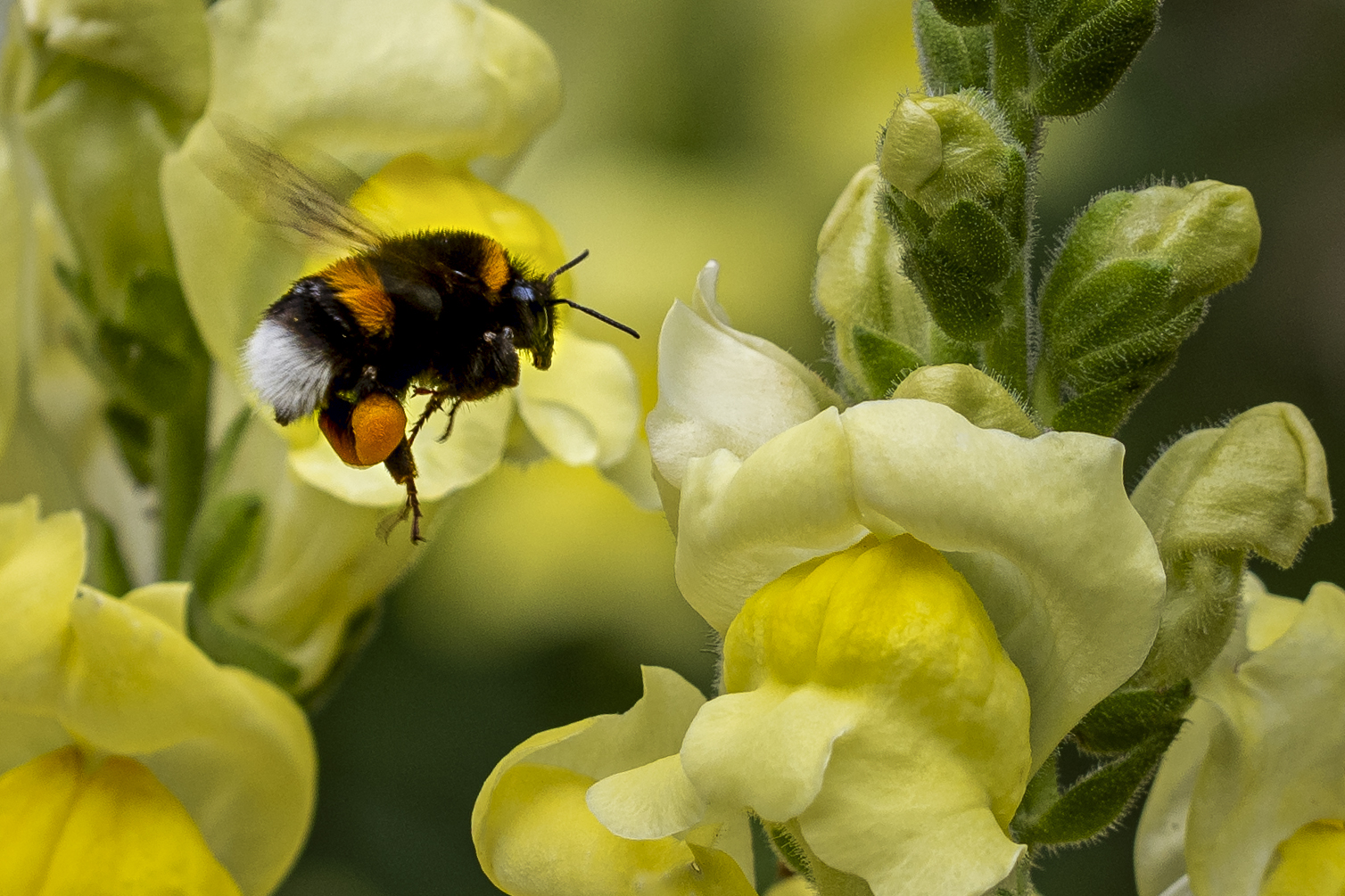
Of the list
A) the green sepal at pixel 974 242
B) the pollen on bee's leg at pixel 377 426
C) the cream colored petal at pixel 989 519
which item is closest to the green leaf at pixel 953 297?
the green sepal at pixel 974 242

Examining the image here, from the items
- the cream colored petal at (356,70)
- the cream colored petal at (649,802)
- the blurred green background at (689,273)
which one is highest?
the cream colored petal at (356,70)

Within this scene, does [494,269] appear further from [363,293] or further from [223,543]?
[223,543]

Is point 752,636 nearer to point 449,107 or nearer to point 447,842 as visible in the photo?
point 449,107

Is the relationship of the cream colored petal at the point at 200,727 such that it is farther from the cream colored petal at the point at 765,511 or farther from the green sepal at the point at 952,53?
the green sepal at the point at 952,53

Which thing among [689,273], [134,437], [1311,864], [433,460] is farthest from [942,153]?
[689,273]

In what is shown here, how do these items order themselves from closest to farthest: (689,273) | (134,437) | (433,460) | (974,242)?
(974,242), (433,460), (134,437), (689,273)

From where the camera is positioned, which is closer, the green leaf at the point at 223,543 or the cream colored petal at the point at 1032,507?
the cream colored petal at the point at 1032,507
